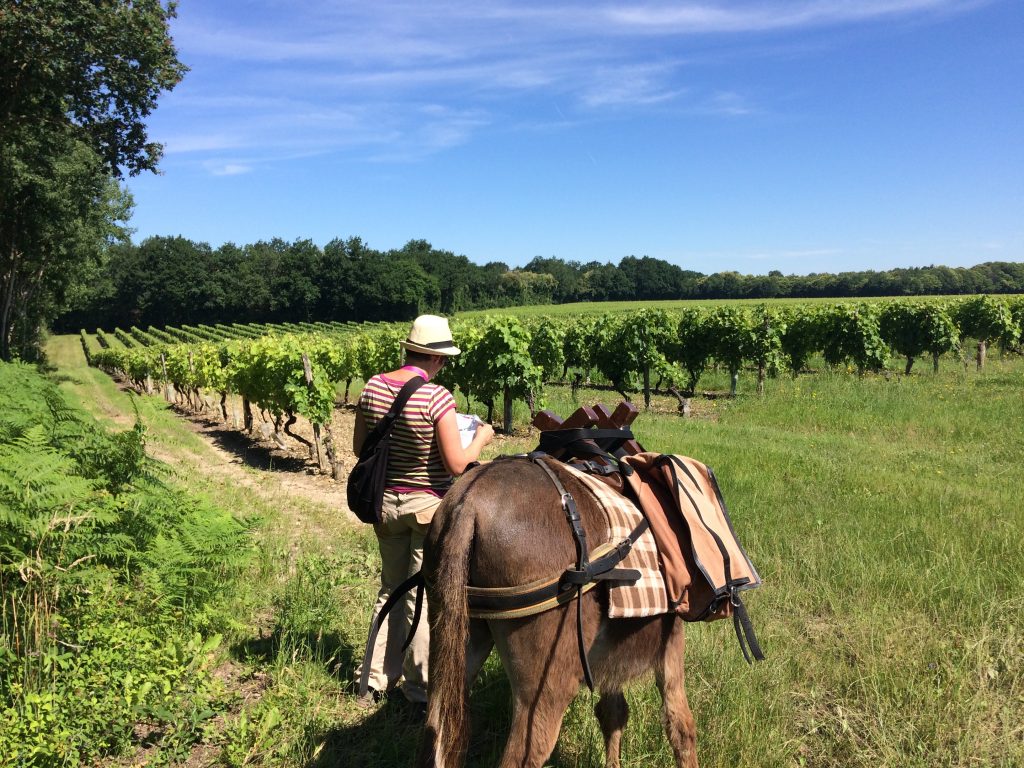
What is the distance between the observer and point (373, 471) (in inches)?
124

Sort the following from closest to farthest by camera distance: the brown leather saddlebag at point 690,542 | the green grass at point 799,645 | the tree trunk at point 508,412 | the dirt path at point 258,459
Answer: the brown leather saddlebag at point 690,542
the green grass at point 799,645
the dirt path at point 258,459
the tree trunk at point 508,412

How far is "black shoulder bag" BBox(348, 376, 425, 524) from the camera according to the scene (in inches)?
123

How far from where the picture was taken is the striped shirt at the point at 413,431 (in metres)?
3.06

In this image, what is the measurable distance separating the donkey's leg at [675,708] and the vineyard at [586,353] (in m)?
9.43

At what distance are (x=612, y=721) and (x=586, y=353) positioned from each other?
2176 cm

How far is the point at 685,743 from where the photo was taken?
2637 millimetres

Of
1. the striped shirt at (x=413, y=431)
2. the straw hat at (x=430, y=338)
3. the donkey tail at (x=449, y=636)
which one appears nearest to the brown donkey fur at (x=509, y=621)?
the donkey tail at (x=449, y=636)

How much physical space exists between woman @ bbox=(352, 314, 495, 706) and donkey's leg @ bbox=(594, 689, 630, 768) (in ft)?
2.95

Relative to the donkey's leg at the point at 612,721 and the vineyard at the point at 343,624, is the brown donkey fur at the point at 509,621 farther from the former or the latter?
the vineyard at the point at 343,624

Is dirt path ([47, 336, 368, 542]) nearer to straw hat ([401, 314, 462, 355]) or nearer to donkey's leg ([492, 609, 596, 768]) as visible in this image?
straw hat ([401, 314, 462, 355])

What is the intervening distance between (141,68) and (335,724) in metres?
18.4

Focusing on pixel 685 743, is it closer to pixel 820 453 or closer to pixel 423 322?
pixel 423 322

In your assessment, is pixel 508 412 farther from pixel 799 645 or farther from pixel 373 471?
pixel 373 471

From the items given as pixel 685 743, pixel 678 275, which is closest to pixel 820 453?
pixel 685 743
